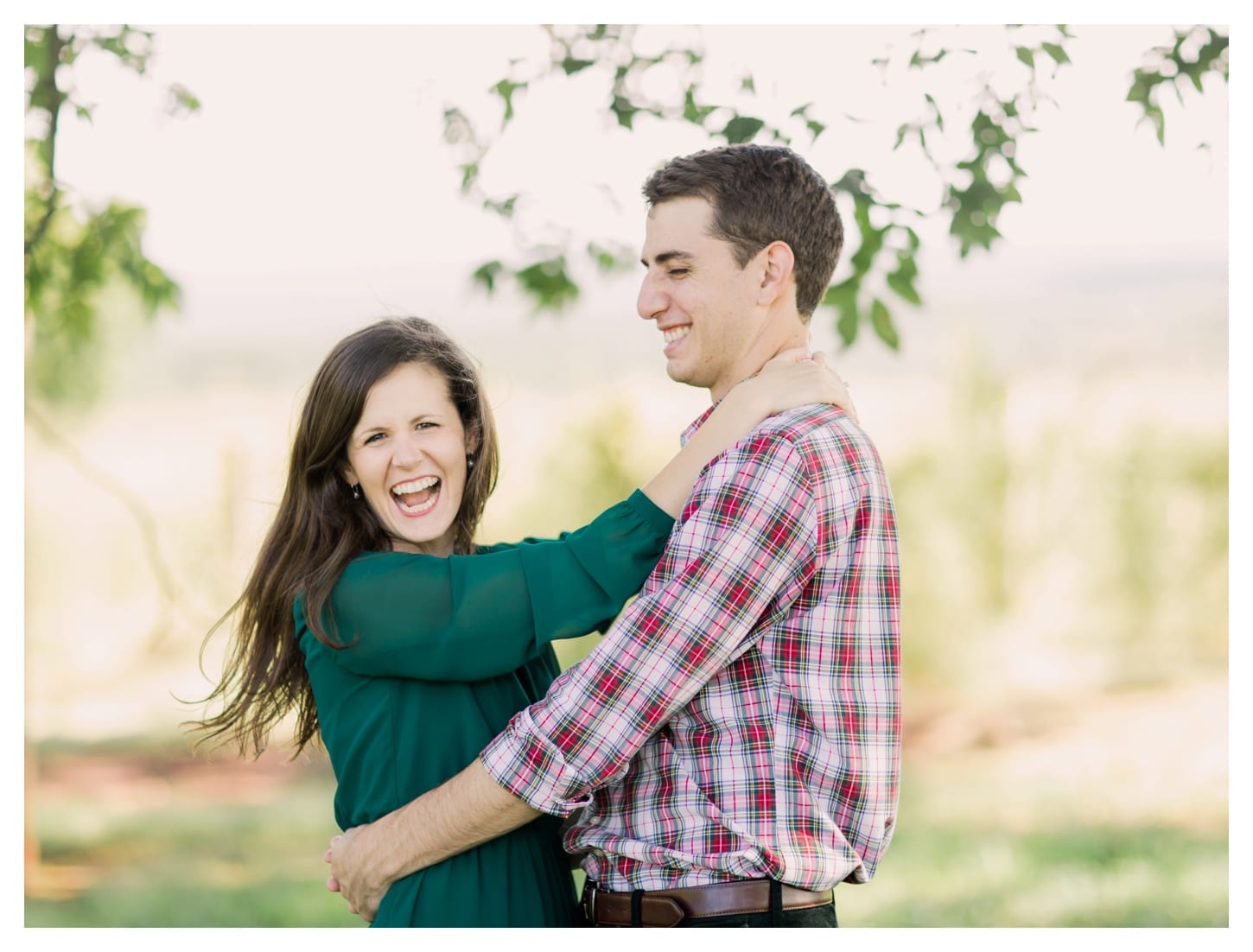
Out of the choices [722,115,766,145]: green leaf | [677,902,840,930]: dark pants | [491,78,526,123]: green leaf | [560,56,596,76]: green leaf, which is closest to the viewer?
[677,902,840,930]: dark pants

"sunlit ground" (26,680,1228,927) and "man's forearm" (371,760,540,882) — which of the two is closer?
"man's forearm" (371,760,540,882)

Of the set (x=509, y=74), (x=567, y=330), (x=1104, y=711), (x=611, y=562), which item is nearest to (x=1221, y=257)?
(x=1104, y=711)

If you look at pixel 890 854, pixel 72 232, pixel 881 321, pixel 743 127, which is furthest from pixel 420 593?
pixel 890 854

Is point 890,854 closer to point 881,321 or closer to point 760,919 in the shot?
point 881,321

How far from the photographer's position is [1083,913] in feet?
24.6

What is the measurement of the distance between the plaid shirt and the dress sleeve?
123mm

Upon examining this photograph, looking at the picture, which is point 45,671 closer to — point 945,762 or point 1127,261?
point 945,762

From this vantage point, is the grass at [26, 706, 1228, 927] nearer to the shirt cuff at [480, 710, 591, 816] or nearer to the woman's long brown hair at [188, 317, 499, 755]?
the woman's long brown hair at [188, 317, 499, 755]

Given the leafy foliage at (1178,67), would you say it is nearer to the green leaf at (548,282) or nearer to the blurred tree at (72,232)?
the green leaf at (548,282)

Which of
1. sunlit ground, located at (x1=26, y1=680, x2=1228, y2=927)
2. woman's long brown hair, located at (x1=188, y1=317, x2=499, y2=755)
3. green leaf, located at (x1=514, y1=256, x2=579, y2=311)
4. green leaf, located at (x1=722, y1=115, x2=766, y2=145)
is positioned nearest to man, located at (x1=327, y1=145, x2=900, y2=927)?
woman's long brown hair, located at (x1=188, y1=317, x2=499, y2=755)

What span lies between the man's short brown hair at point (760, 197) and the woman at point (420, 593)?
0.24m

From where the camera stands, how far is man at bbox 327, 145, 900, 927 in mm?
1954

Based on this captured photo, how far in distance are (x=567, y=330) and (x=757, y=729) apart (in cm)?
718

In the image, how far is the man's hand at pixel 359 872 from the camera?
86.3 inches
